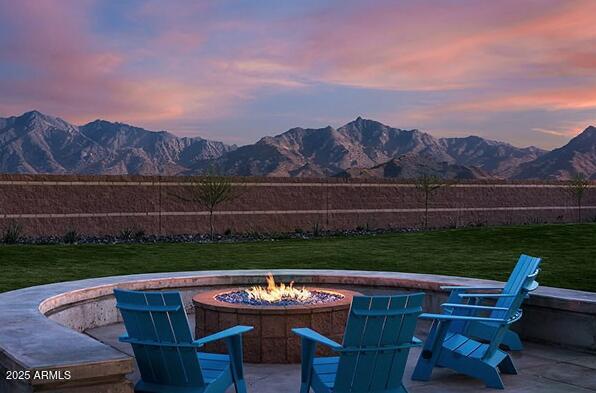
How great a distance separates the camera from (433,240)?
81.9 feet

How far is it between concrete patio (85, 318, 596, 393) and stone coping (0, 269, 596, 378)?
603 mm

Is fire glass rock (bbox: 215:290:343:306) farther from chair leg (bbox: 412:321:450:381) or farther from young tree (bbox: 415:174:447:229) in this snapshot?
young tree (bbox: 415:174:447:229)

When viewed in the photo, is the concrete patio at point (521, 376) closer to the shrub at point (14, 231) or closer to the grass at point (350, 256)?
the grass at point (350, 256)

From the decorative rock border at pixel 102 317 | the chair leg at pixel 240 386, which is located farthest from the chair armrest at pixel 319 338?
the decorative rock border at pixel 102 317

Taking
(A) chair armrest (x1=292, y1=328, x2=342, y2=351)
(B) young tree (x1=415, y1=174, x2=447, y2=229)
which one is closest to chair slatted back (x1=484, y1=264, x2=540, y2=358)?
(A) chair armrest (x1=292, y1=328, x2=342, y2=351)

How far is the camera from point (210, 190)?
101ft

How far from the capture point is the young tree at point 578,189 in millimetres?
45031

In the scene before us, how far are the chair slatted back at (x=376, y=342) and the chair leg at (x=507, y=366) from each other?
162 cm

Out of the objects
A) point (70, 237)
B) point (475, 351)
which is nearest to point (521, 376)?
point (475, 351)

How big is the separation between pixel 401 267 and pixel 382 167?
126m

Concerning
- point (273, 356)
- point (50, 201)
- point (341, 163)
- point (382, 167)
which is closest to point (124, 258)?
point (50, 201)

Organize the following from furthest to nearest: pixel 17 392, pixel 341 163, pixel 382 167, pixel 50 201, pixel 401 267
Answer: pixel 341 163 < pixel 382 167 < pixel 50 201 < pixel 401 267 < pixel 17 392

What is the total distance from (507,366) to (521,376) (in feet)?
0.52

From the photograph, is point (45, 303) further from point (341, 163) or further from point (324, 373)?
point (341, 163)
